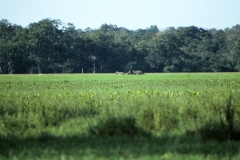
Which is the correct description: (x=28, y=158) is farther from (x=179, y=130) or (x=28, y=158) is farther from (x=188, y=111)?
(x=188, y=111)

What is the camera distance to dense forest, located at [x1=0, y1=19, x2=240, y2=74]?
78.8 m

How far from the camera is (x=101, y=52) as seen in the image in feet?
291

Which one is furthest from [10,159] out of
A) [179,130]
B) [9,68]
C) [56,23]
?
[56,23]

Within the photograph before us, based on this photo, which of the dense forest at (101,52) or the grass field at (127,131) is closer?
the grass field at (127,131)

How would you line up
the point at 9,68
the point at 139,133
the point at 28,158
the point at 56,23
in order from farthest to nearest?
the point at 56,23
the point at 9,68
the point at 139,133
the point at 28,158

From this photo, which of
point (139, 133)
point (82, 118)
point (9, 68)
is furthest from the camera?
point (9, 68)

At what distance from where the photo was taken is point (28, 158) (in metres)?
7.55

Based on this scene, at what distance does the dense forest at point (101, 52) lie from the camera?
3100 inches

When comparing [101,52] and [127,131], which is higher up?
[101,52]

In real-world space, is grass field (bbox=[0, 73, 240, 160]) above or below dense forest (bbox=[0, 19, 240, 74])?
below

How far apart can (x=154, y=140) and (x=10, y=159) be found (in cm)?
317

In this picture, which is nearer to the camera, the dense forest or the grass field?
the grass field

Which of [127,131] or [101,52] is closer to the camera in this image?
[127,131]

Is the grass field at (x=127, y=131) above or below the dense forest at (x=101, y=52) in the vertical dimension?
below
